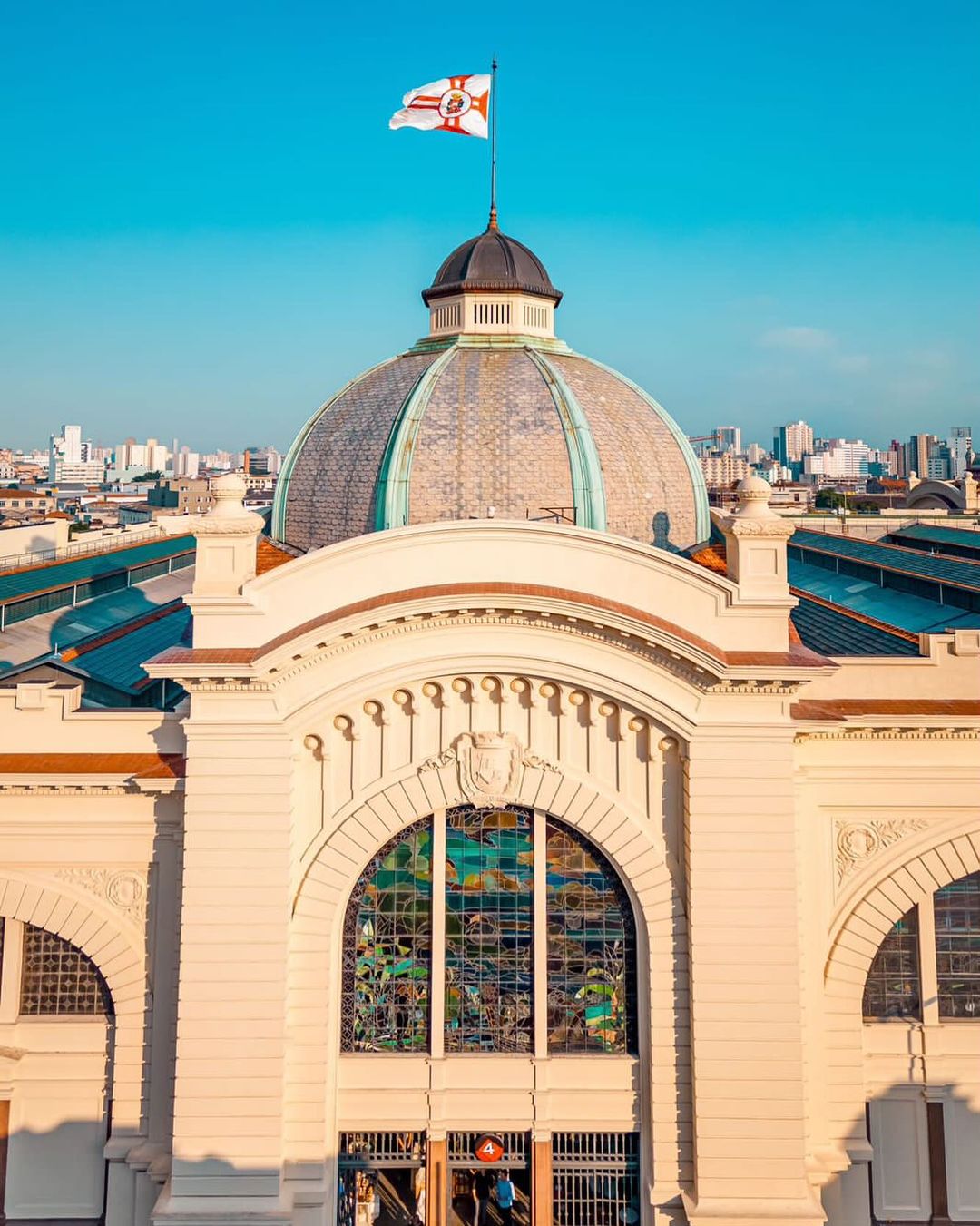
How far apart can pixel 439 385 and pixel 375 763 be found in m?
8.43

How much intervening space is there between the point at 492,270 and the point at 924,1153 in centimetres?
2032

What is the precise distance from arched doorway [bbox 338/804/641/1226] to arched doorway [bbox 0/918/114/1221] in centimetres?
484

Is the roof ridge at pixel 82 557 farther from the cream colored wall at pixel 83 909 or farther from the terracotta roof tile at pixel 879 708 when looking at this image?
the terracotta roof tile at pixel 879 708

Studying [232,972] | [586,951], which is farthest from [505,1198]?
[232,972]

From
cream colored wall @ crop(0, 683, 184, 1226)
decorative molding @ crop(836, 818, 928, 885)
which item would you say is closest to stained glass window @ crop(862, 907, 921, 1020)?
decorative molding @ crop(836, 818, 928, 885)

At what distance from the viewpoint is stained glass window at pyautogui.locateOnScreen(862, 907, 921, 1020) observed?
863 inches

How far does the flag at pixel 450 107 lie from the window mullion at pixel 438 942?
53.7ft

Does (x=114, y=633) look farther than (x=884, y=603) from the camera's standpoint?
No

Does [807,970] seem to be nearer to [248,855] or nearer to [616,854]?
[616,854]

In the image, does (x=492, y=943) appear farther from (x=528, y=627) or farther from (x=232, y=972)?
(x=528, y=627)

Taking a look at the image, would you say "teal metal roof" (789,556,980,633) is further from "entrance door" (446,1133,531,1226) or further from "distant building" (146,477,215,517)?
"distant building" (146,477,215,517)

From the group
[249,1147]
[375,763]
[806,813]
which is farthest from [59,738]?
[806,813]

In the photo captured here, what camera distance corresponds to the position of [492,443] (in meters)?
23.5

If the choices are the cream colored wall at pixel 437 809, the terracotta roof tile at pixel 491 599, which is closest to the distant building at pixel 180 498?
the cream colored wall at pixel 437 809
